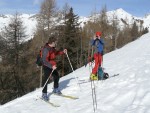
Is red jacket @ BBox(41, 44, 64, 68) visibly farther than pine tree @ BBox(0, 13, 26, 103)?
No

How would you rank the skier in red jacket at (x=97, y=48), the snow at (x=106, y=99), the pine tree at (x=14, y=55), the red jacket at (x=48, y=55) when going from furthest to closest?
the pine tree at (x=14, y=55) → the skier in red jacket at (x=97, y=48) → the red jacket at (x=48, y=55) → the snow at (x=106, y=99)

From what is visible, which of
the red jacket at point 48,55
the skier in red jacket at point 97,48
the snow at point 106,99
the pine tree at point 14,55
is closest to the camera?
the snow at point 106,99

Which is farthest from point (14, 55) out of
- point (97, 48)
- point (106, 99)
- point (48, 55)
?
point (106, 99)

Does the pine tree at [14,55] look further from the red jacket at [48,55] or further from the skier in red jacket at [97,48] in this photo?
the red jacket at [48,55]

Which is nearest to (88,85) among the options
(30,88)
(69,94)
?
(69,94)

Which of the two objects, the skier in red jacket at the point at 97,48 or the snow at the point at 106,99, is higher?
the skier in red jacket at the point at 97,48

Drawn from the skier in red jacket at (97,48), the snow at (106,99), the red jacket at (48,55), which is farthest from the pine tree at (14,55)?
the red jacket at (48,55)

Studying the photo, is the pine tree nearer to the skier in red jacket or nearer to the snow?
the skier in red jacket

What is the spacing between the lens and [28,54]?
41.9 metres

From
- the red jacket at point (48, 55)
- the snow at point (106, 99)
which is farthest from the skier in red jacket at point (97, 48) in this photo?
the red jacket at point (48, 55)

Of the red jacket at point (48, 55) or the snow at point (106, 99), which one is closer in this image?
the snow at point (106, 99)

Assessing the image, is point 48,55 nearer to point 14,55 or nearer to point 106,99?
point 106,99

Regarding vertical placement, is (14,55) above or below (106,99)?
above

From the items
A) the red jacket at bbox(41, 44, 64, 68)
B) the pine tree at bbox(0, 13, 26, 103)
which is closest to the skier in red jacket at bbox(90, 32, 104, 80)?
the red jacket at bbox(41, 44, 64, 68)
